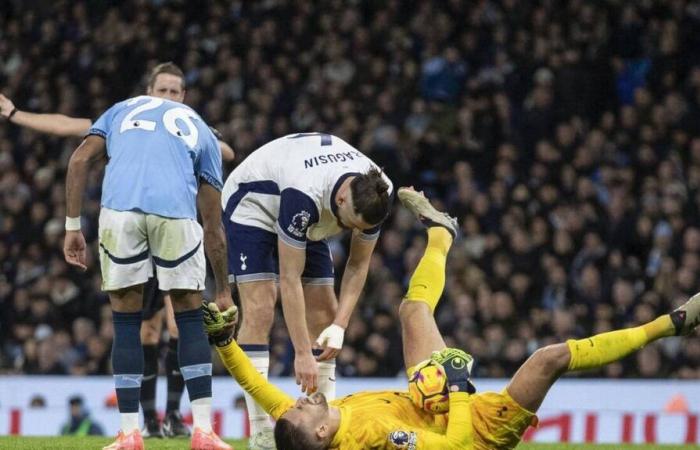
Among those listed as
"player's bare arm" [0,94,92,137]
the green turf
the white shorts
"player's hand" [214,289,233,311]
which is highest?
"player's bare arm" [0,94,92,137]

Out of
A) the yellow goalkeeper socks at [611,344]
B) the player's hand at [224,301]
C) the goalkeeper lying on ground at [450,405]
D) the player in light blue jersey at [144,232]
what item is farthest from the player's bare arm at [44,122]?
the yellow goalkeeper socks at [611,344]

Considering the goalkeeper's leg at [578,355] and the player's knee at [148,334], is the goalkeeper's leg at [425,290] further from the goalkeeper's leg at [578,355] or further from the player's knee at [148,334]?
the player's knee at [148,334]

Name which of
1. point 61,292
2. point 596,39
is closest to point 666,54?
point 596,39

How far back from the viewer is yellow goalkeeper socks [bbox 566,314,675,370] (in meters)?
7.02

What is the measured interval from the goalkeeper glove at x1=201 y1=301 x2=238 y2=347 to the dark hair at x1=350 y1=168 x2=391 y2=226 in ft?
3.00

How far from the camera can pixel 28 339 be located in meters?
15.3

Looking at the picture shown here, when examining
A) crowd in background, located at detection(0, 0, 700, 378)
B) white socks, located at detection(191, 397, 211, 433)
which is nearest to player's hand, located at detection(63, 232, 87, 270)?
white socks, located at detection(191, 397, 211, 433)

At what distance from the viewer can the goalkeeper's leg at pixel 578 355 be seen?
6.99m

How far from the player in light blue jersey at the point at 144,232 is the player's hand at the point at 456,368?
1.28 meters

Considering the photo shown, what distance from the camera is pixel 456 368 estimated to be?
6.91 meters

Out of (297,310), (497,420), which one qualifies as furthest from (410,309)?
(497,420)

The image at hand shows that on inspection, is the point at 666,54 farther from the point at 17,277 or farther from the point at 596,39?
the point at 17,277

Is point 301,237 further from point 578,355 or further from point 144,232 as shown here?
point 578,355

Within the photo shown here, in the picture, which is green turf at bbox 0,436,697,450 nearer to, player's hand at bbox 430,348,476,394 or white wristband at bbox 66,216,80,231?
white wristband at bbox 66,216,80,231
